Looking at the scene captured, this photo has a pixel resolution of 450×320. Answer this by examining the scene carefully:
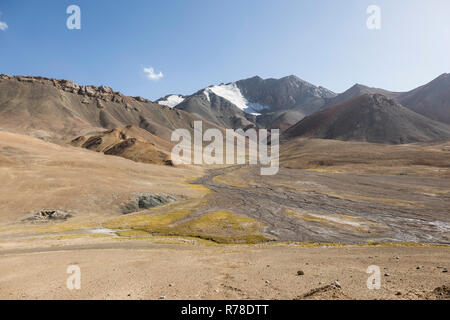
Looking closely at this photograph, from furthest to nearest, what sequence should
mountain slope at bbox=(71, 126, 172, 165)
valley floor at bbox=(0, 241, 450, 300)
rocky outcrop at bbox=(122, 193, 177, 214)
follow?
1. mountain slope at bbox=(71, 126, 172, 165)
2. rocky outcrop at bbox=(122, 193, 177, 214)
3. valley floor at bbox=(0, 241, 450, 300)

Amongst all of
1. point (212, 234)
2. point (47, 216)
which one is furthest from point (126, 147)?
point (212, 234)

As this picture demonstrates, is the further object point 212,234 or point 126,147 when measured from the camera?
point 126,147

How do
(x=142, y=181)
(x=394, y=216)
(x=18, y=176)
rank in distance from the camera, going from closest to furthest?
(x=394, y=216) < (x=18, y=176) < (x=142, y=181)

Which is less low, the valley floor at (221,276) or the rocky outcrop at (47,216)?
the valley floor at (221,276)

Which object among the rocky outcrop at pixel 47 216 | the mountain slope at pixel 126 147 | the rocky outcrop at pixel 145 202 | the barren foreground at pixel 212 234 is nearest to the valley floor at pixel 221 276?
the barren foreground at pixel 212 234

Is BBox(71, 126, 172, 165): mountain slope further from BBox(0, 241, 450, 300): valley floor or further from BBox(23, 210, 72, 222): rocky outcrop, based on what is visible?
BBox(0, 241, 450, 300): valley floor

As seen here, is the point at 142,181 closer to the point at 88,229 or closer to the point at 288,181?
the point at 88,229

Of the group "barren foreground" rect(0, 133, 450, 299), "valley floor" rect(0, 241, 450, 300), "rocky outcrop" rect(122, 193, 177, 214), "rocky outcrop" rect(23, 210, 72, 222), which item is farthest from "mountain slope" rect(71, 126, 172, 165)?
"valley floor" rect(0, 241, 450, 300)

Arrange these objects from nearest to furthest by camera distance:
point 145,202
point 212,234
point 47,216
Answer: point 212,234, point 47,216, point 145,202

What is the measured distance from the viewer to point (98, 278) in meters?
16.2

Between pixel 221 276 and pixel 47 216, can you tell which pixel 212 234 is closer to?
pixel 221 276

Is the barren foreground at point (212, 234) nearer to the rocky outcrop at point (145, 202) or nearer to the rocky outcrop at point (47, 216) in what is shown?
the rocky outcrop at point (47, 216)
